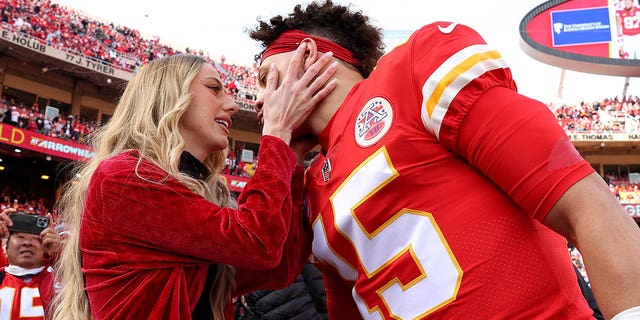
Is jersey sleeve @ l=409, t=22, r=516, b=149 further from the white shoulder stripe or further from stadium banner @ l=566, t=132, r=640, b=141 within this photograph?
stadium banner @ l=566, t=132, r=640, b=141

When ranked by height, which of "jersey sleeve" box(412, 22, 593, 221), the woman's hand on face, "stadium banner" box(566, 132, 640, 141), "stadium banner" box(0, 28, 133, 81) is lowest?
"jersey sleeve" box(412, 22, 593, 221)

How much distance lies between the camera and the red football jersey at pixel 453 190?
1.03 meters

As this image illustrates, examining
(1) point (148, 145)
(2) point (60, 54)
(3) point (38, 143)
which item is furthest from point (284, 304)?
(2) point (60, 54)

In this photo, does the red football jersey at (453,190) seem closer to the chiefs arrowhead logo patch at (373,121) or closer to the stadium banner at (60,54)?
the chiefs arrowhead logo patch at (373,121)

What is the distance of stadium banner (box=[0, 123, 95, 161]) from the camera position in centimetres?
1770

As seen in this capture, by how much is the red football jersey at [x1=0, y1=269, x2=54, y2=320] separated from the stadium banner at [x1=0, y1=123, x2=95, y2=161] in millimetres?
14462

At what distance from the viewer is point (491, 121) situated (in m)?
1.06

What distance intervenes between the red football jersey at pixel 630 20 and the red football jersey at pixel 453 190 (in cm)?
3182

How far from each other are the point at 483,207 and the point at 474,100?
9.3 inches

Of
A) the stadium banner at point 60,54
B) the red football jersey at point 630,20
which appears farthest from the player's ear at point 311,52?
the red football jersey at point 630,20

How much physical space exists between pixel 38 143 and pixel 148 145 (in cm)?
1909

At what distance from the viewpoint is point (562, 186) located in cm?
96

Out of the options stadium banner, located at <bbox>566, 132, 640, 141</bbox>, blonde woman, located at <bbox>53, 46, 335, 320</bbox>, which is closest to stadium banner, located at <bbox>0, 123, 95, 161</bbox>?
blonde woman, located at <bbox>53, 46, 335, 320</bbox>

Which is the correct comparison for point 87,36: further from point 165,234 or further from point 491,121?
point 491,121
